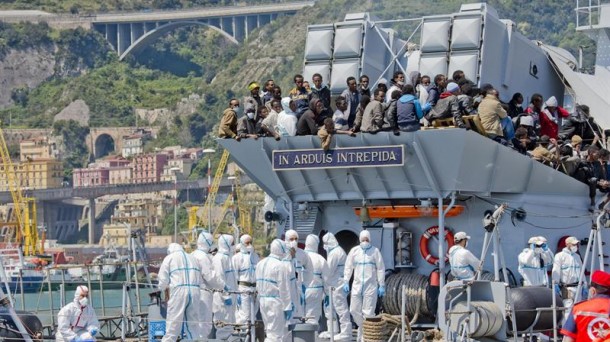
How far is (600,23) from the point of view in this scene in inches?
1094

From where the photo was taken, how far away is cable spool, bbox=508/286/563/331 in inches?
737

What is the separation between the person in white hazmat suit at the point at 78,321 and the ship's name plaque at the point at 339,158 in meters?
4.12

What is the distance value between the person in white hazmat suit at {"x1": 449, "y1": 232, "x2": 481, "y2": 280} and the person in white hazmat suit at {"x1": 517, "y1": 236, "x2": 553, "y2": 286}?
1315 mm

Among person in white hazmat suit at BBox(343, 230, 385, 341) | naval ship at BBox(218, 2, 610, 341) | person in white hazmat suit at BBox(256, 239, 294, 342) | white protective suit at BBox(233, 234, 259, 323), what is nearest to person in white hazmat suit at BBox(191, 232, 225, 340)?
person in white hazmat suit at BBox(256, 239, 294, 342)

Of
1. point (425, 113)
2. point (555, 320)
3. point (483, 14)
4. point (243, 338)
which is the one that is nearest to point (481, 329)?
point (555, 320)

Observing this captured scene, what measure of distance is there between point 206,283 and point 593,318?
7.30 m

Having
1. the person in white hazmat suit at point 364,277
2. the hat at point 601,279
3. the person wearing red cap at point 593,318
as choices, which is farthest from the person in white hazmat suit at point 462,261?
the hat at point 601,279

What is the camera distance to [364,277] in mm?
20547

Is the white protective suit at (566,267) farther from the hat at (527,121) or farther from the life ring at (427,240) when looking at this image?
the hat at (527,121)

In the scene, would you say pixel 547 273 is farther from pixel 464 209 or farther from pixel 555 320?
pixel 555 320

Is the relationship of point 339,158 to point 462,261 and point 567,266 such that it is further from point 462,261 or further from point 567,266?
point 567,266

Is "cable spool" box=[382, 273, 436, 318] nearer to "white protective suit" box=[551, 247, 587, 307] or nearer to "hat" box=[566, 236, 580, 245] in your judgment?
"white protective suit" box=[551, 247, 587, 307]

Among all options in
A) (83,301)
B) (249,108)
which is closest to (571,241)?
(249,108)

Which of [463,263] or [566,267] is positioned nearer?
[463,263]
